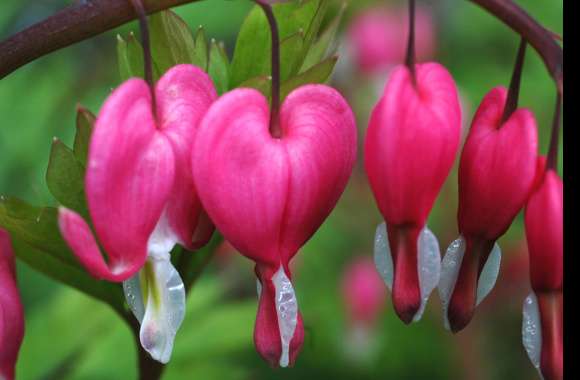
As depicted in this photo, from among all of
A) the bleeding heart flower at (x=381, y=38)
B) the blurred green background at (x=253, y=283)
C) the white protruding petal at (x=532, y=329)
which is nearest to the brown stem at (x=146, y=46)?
the white protruding petal at (x=532, y=329)

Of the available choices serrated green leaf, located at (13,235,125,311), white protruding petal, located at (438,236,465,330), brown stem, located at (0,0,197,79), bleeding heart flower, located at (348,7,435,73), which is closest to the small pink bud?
bleeding heart flower, located at (348,7,435,73)

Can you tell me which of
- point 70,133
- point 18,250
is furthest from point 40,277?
point 18,250

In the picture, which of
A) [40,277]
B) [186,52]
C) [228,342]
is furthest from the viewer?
[40,277]

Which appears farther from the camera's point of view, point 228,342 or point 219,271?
point 219,271

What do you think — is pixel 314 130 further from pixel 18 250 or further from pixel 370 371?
pixel 370 371

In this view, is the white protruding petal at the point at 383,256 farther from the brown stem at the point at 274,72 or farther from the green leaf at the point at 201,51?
the green leaf at the point at 201,51

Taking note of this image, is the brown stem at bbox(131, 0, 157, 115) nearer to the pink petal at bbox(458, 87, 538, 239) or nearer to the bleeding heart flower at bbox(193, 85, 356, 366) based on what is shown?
the bleeding heart flower at bbox(193, 85, 356, 366)
